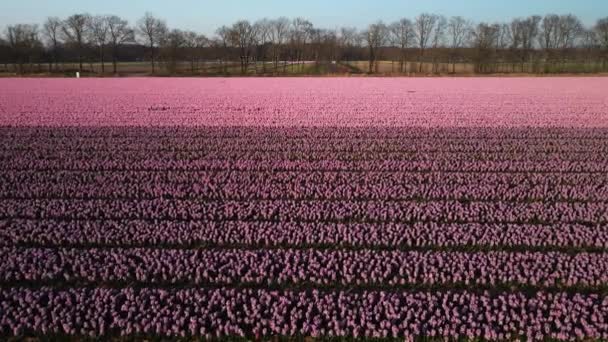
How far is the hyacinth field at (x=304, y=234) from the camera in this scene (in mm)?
7219

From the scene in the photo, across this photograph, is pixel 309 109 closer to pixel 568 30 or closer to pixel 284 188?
pixel 284 188

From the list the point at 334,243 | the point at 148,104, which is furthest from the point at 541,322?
the point at 148,104

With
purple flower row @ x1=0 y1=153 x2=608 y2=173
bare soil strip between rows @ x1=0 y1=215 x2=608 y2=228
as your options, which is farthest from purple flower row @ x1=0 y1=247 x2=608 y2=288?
purple flower row @ x1=0 y1=153 x2=608 y2=173

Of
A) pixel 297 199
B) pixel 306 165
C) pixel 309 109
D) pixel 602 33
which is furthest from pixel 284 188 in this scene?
pixel 602 33

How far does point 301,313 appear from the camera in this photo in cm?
724

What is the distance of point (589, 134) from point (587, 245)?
12145mm

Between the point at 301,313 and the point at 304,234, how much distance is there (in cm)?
279

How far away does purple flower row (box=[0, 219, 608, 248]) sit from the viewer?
9695 mm

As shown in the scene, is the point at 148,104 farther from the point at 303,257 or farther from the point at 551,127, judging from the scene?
the point at 303,257

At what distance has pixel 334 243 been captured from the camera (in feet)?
31.7

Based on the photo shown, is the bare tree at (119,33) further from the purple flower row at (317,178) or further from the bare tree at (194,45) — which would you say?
the purple flower row at (317,178)

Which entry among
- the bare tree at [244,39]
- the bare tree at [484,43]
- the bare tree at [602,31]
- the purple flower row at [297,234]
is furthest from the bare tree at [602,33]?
the purple flower row at [297,234]

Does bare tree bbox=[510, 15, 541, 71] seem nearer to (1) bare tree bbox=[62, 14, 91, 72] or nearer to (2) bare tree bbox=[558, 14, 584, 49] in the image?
(2) bare tree bbox=[558, 14, 584, 49]

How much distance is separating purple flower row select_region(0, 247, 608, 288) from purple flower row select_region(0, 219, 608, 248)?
1.87 ft
